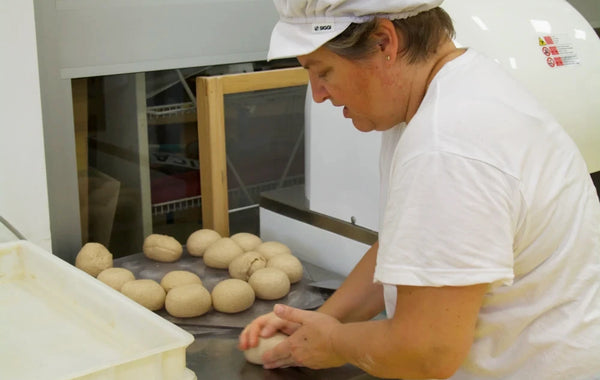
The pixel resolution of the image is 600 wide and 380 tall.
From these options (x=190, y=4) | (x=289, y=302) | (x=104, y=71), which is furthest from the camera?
(x=190, y=4)

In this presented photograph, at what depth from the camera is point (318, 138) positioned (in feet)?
5.43

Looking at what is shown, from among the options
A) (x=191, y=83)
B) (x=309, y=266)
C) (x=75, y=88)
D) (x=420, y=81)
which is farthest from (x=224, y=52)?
(x=420, y=81)

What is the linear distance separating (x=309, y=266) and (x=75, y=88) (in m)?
0.68

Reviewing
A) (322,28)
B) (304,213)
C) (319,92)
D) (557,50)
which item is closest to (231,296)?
(304,213)

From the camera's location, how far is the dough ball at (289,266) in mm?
1511

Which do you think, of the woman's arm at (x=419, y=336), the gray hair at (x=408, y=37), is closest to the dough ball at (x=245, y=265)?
the woman's arm at (x=419, y=336)

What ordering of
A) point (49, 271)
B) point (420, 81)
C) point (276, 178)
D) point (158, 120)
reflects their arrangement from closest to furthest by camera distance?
point (420, 81), point (49, 271), point (158, 120), point (276, 178)

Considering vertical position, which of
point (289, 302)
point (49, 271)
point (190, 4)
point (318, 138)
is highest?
point (190, 4)

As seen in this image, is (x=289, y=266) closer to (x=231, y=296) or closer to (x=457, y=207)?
(x=231, y=296)

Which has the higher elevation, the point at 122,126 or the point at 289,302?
the point at 122,126

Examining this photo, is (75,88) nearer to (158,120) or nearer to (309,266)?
(158,120)

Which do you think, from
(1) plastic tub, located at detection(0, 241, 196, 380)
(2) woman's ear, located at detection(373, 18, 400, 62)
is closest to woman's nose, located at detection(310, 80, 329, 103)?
(2) woman's ear, located at detection(373, 18, 400, 62)

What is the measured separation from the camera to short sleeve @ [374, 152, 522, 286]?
838mm

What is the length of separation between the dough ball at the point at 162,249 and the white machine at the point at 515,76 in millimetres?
304
